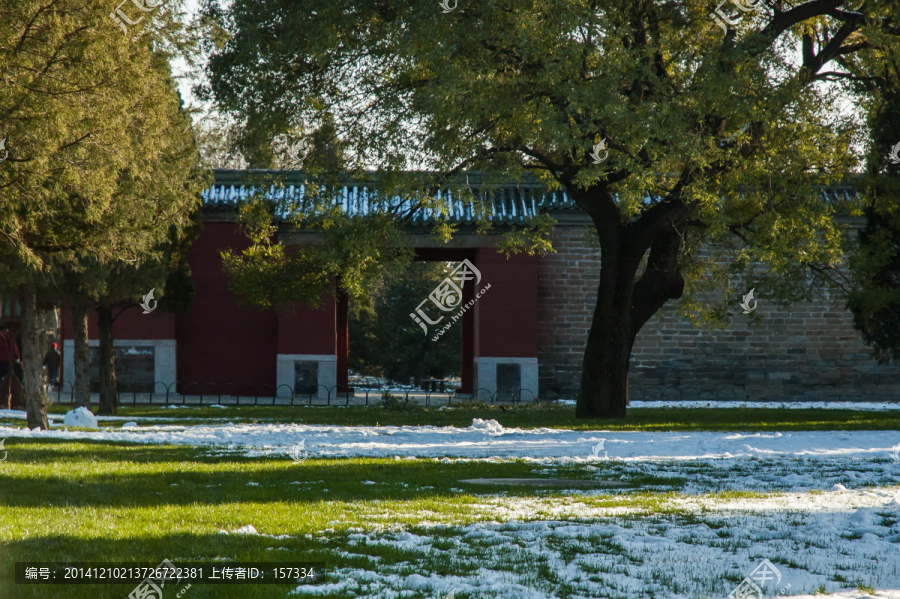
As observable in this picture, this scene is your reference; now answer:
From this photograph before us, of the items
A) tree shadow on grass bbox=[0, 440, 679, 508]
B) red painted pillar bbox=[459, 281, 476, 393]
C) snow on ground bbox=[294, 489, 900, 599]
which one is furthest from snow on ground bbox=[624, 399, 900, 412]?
snow on ground bbox=[294, 489, 900, 599]

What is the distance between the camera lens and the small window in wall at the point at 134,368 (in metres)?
21.2

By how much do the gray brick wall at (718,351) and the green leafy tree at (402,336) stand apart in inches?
343

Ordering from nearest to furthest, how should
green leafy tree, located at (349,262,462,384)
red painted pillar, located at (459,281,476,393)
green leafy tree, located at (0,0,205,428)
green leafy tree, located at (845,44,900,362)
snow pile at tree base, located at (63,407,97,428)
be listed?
green leafy tree, located at (0,0,205,428), snow pile at tree base, located at (63,407,97,428), green leafy tree, located at (845,44,900,362), red painted pillar, located at (459,281,476,393), green leafy tree, located at (349,262,462,384)

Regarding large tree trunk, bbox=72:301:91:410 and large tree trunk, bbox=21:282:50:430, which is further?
large tree trunk, bbox=72:301:91:410

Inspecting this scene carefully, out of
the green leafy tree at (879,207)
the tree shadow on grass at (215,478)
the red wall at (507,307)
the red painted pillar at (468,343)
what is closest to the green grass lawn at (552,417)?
the green leafy tree at (879,207)

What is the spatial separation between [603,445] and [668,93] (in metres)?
5.07

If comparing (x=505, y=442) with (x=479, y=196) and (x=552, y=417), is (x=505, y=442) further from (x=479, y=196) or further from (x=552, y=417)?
(x=479, y=196)

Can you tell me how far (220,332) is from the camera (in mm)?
21984

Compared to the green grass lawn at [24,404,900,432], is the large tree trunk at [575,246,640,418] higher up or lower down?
higher up

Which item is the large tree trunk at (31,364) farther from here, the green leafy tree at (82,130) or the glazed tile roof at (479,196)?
the glazed tile roof at (479,196)

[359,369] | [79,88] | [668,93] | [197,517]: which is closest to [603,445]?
[668,93]

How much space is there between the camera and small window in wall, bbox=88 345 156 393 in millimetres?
21172

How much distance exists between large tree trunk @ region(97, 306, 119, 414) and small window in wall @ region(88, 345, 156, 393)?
5.67 meters

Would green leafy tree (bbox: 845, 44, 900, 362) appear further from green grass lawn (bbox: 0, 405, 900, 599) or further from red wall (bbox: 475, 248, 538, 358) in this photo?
red wall (bbox: 475, 248, 538, 358)
